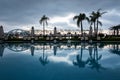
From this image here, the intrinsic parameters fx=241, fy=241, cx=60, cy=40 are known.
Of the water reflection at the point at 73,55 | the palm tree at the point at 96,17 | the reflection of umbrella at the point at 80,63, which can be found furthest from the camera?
the palm tree at the point at 96,17

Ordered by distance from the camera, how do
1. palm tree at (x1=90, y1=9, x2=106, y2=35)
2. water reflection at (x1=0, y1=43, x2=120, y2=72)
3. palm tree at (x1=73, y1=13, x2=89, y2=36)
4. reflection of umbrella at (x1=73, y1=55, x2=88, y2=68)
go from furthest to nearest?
palm tree at (x1=73, y1=13, x2=89, y2=36) → palm tree at (x1=90, y1=9, x2=106, y2=35) → water reflection at (x1=0, y1=43, x2=120, y2=72) → reflection of umbrella at (x1=73, y1=55, x2=88, y2=68)

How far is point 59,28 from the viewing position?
42.2 meters

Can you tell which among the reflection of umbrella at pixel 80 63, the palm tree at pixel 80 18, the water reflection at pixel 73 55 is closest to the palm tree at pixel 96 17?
the palm tree at pixel 80 18

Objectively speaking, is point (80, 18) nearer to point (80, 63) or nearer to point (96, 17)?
point (96, 17)

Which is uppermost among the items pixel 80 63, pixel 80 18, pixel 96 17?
pixel 96 17

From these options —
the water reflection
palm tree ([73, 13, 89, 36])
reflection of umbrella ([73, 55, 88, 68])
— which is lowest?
reflection of umbrella ([73, 55, 88, 68])

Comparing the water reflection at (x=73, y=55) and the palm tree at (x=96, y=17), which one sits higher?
the palm tree at (x=96, y=17)

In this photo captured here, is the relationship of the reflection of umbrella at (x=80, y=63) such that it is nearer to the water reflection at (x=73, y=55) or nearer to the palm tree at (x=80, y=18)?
the water reflection at (x=73, y=55)

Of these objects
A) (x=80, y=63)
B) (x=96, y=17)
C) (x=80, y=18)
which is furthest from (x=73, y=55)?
(x=96, y=17)

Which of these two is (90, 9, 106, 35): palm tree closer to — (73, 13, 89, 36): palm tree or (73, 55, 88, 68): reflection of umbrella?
(73, 13, 89, 36): palm tree

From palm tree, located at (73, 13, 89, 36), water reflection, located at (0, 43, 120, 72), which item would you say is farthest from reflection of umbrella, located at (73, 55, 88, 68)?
palm tree, located at (73, 13, 89, 36)

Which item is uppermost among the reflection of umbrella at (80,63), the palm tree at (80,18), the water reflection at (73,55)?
the palm tree at (80,18)

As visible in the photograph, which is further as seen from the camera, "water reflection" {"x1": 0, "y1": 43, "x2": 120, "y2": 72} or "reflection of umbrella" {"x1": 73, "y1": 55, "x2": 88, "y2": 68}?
"water reflection" {"x1": 0, "y1": 43, "x2": 120, "y2": 72}

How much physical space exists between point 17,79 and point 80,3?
70.4ft
